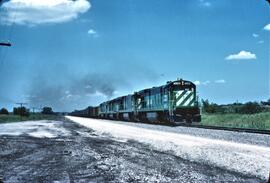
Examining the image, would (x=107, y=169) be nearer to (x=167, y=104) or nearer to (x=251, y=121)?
(x=167, y=104)

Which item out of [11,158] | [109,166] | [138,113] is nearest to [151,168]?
[109,166]

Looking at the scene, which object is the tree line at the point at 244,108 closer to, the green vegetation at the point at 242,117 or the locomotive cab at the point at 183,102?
the green vegetation at the point at 242,117

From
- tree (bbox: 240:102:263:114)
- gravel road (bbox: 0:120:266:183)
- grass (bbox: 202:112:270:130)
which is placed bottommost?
gravel road (bbox: 0:120:266:183)

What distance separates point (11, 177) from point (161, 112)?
90.4 feet

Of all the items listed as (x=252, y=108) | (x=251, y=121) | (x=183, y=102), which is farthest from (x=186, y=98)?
(x=252, y=108)

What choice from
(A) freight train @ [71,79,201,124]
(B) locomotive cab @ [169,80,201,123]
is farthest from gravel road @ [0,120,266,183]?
(A) freight train @ [71,79,201,124]

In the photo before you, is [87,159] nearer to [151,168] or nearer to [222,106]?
[151,168]

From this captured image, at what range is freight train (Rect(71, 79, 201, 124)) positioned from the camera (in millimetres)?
31297

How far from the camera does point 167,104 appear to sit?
32.9 m

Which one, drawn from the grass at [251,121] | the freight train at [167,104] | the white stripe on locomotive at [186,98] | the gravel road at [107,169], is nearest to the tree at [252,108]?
the grass at [251,121]

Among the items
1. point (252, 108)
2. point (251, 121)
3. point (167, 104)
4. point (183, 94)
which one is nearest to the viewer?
point (183, 94)

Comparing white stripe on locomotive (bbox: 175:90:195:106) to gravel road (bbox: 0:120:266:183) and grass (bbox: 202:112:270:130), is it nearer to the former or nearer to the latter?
grass (bbox: 202:112:270:130)

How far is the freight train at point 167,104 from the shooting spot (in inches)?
1232

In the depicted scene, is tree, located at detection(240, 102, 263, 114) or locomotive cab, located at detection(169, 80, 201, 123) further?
tree, located at detection(240, 102, 263, 114)
